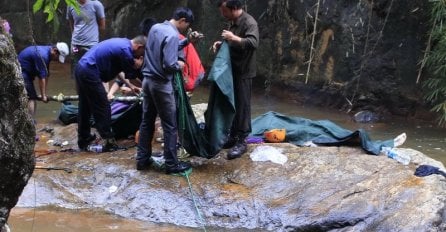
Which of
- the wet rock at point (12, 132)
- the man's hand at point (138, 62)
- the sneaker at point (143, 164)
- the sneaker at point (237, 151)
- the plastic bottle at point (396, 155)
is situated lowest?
the sneaker at point (143, 164)

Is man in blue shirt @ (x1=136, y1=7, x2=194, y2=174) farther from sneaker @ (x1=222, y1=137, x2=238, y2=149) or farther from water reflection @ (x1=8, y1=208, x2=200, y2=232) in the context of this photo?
water reflection @ (x1=8, y1=208, x2=200, y2=232)

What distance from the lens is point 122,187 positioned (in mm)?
6129

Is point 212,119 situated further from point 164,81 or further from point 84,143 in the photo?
point 84,143

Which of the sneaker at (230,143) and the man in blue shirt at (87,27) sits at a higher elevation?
the man in blue shirt at (87,27)

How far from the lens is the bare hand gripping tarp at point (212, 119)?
6.14 m

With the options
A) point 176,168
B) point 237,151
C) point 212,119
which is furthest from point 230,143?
point 176,168

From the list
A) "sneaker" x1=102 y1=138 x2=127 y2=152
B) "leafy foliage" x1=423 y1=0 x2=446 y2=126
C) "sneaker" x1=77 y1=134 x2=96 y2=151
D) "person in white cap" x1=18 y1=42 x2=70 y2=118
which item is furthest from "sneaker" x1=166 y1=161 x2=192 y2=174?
"leafy foliage" x1=423 y1=0 x2=446 y2=126

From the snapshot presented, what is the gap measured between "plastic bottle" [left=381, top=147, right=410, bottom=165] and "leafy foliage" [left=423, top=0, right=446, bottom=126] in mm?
3009

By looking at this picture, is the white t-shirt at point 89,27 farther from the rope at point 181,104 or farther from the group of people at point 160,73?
the rope at point 181,104

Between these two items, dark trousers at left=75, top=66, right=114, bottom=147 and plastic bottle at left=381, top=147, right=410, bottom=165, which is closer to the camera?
plastic bottle at left=381, top=147, right=410, bottom=165

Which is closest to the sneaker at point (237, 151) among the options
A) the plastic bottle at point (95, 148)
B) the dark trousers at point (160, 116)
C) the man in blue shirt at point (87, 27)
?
the dark trousers at point (160, 116)

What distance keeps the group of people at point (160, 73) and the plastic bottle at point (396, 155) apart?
4.80 ft

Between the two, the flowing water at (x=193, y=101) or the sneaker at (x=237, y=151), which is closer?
the flowing water at (x=193, y=101)

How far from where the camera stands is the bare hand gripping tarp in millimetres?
6137
